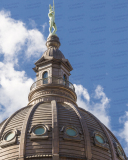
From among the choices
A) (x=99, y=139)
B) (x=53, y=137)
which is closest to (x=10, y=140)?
(x=53, y=137)

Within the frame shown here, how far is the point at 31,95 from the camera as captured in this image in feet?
150

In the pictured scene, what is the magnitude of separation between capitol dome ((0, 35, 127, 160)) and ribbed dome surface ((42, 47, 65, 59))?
6.00 metres

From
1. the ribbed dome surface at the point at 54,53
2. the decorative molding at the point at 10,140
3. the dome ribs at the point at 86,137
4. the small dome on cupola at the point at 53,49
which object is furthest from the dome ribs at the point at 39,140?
the small dome on cupola at the point at 53,49

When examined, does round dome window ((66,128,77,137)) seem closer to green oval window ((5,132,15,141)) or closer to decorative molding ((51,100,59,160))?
decorative molding ((51,100,59,160))

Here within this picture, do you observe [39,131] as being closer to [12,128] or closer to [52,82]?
[12,128]

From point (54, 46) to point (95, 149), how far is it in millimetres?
22545

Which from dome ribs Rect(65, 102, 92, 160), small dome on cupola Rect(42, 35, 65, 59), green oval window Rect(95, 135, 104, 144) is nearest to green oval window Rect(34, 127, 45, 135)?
dome ribs Rect(65, 102, 92, 160)

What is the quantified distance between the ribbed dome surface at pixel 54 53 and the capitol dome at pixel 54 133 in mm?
6000

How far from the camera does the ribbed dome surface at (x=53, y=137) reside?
33094 mm

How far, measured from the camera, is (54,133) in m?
34.2

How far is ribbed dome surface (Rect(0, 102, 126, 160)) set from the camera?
33.1 meters

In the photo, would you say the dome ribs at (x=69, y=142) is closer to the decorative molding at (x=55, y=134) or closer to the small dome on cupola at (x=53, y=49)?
the decorative molding at (x=55, y=134)

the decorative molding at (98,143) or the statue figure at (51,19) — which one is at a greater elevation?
the statue figure at (51,19)

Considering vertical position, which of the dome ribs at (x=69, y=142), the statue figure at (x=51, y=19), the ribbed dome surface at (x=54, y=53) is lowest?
the dome ribs at (x=69, y=142)
